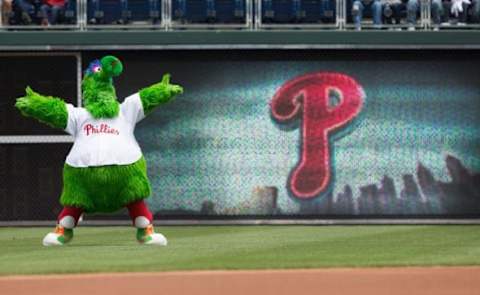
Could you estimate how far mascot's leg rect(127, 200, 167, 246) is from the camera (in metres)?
16.0

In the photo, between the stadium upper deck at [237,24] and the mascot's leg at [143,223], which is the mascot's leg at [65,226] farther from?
the stadium upper deck at [237,24]

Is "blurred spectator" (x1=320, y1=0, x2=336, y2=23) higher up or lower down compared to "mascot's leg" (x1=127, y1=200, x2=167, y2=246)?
higher up

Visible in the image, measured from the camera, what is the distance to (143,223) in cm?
1611

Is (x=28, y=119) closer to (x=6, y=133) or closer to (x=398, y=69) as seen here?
(x=6, y=133)

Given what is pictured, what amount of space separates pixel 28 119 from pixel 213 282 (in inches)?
470

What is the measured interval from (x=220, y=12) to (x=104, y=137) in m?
7.82

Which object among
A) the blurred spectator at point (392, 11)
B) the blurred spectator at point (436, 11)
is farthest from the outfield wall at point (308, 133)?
the blurred spectator at point (392, 11)

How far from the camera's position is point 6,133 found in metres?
23.2

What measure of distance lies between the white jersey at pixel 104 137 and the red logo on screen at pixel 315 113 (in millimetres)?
6882

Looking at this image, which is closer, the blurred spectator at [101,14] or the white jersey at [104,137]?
the white jersey at [104,137]

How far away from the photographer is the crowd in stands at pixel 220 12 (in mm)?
23328

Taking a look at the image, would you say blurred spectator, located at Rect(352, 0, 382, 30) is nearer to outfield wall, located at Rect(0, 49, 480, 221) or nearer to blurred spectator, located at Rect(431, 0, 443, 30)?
outfield wall, located at Rect(0, 49, 480, 221)

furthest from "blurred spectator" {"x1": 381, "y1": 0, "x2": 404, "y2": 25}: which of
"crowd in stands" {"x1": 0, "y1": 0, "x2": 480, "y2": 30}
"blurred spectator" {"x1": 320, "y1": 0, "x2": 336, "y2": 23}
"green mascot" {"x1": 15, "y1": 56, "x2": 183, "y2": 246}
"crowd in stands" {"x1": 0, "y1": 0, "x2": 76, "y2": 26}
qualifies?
"green mascot" {"x1": 15, "y1": 56, "x2": 183, "y2": 246}

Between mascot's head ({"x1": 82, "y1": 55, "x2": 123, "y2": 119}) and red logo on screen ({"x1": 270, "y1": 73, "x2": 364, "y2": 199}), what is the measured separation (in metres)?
7.03
